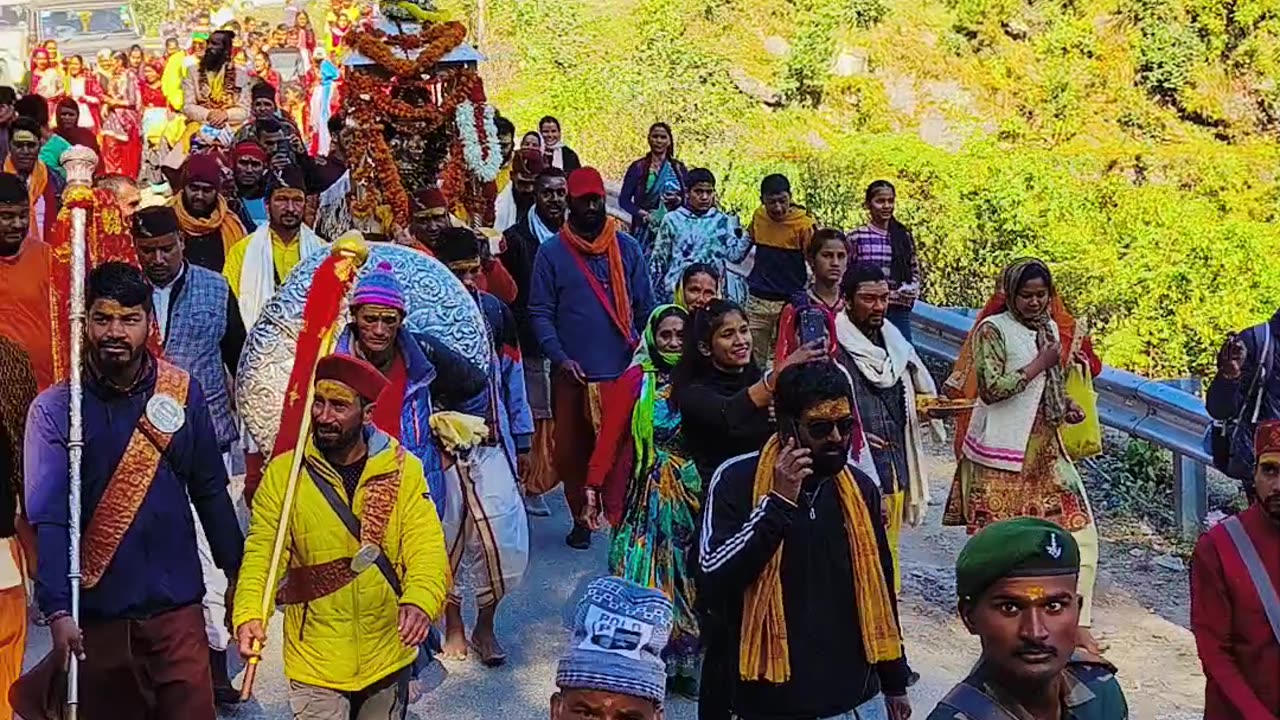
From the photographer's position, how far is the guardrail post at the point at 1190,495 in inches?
362

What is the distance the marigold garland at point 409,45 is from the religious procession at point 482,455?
0.07 feet

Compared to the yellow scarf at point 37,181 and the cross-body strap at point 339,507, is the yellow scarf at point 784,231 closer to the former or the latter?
the yellow scarf at point 37,181

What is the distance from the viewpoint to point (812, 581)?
189 inches

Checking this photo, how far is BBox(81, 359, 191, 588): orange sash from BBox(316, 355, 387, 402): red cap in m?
0.59

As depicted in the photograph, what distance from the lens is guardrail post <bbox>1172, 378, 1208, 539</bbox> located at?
9.20m

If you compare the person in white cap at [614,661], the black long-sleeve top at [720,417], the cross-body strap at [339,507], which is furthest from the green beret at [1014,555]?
the black long-sleeve top at [720,417]

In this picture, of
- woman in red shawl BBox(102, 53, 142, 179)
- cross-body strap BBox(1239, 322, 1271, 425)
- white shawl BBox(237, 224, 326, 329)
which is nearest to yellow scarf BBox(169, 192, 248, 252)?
white shawl BBox(237, 224, 326, 329)

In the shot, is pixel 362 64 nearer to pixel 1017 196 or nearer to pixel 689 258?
pixel 689 258

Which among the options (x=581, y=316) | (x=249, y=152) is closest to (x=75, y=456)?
(x=581, y=316)

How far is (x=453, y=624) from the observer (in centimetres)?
792

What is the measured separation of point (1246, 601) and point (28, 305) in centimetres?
461

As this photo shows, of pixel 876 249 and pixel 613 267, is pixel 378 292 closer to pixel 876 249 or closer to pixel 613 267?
pixel 613 267

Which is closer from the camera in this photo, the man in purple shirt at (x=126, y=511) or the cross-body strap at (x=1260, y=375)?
the man in purple shirt at (x=126, y=511)

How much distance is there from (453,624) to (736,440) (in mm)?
2248
